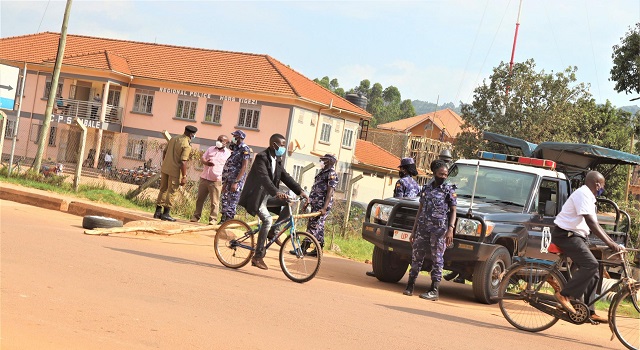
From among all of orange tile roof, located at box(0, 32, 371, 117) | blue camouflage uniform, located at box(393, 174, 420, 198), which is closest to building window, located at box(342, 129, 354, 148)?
orange tile roof, located at box(0, 32, 371, 117)

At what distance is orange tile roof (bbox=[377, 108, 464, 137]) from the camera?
8905 centimetres

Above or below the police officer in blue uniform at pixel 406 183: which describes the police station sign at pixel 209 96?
above

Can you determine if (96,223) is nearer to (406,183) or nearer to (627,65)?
(406,183)

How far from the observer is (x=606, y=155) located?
49.3 feet

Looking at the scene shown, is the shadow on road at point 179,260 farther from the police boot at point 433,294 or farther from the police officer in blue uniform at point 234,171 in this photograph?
the police officer in blue uniform at point 234,171

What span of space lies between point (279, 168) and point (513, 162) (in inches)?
172

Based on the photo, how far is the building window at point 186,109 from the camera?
5104 cm

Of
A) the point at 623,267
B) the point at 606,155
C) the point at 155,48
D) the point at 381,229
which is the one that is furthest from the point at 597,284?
the point at 155,48

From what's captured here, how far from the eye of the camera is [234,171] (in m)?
16.4

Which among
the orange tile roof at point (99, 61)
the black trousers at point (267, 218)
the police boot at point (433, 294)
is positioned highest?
the orange tile roof at point (99, 61)

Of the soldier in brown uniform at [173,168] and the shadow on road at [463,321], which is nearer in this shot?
Answer: the shadow on road at [463,321]

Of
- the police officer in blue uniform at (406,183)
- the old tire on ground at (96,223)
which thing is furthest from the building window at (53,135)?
the police officer in blue uniform at (406,183)

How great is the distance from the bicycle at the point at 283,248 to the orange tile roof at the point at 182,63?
35.4 metres

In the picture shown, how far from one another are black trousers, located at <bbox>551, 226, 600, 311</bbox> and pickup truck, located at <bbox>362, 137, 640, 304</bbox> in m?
1.50
